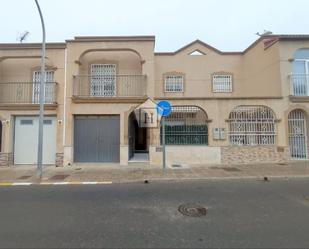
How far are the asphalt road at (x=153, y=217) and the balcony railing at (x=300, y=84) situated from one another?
7.62 metres

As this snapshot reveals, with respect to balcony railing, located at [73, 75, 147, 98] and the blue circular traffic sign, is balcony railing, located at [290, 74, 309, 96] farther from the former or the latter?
balcony railing, located at [73, 75, 147, 98]

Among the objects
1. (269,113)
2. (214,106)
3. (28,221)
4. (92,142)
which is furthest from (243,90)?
(28,221)

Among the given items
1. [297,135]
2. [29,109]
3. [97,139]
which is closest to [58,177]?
[97,139]

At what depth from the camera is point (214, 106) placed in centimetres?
1287

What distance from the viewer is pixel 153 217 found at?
5031 mm

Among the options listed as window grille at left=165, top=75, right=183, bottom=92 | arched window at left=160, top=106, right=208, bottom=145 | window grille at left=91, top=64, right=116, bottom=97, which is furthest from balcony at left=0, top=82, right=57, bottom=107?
window grille at left=165, top=75, right=183, bottom=92

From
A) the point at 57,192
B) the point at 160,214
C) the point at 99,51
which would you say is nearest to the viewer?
the point at 160,214

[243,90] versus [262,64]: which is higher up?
[262,64]

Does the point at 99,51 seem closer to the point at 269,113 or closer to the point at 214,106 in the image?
the point at 214,106

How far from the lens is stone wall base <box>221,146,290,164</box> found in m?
12.8

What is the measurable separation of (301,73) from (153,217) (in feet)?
43.3

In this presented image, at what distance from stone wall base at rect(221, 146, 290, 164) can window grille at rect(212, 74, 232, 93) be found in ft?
17.0

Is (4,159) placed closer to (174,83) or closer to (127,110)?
(127,110)

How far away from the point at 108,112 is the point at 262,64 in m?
10.2
